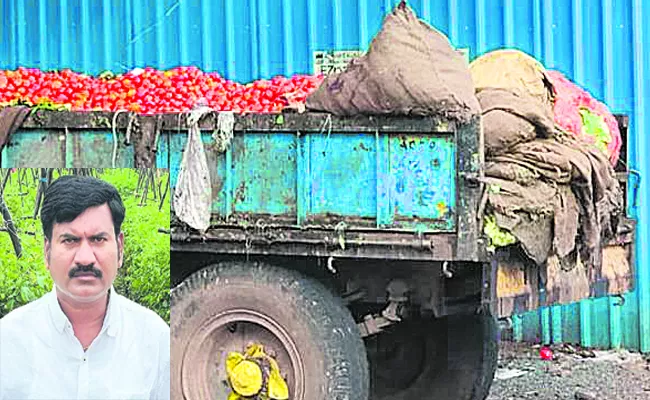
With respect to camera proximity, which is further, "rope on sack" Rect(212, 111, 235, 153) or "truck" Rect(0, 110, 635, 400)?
"rope on sack" Rect(212, 111, 235, 153)

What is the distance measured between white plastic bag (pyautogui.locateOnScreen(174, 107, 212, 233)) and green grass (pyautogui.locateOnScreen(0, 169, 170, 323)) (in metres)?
2.57

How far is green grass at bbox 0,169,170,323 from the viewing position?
3.36 metres

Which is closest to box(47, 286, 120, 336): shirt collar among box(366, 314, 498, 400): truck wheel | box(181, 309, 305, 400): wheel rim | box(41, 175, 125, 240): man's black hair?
box(41, 175, 125, 240): man's black hair

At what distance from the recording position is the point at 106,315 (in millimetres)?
3377

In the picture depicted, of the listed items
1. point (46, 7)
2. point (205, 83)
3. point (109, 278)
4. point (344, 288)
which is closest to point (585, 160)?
point (344, 288)

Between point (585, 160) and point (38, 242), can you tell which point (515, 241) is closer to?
point (585, 160)

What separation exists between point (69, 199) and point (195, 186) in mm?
2722

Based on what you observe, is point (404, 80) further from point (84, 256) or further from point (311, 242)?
point (84, 256)

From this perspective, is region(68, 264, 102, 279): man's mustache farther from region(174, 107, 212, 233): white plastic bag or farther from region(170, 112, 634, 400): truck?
region(174, 107, 212, 233): white plastic bag

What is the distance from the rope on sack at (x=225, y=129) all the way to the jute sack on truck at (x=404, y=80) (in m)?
0.38

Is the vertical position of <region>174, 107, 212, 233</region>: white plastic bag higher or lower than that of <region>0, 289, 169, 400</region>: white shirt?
higher

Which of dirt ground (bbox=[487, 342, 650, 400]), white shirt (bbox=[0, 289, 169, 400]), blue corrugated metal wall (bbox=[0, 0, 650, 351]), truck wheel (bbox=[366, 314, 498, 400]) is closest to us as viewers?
white shirt (bbox=[0, 289, 169, 400])

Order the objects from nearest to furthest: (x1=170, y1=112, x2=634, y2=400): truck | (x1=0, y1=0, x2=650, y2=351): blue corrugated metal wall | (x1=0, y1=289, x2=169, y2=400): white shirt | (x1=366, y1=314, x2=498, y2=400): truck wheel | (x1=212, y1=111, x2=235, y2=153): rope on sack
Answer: (x1=0, y1=289, x2=169, y2=400): white shirt, (x1=170, y1=112, x2=634, y2=400): truck, (x1=212, y1=111, x2=235, y2=153): rope on sack, (x1=366, y1=314, x2=498, y2=400): truck wheel, (x1=0, y1=0, x2=650, y2=351): blue corrugated metal wall

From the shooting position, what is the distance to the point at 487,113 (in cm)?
632
